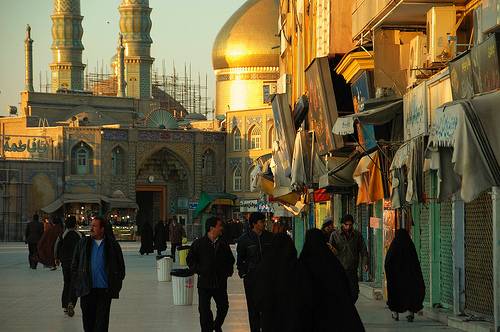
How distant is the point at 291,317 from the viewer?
10.0 metres

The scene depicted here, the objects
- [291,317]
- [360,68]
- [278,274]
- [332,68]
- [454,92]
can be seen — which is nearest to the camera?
[291,317]

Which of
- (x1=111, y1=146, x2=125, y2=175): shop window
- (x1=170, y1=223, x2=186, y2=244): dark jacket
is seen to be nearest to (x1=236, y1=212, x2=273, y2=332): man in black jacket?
(x1=170, y1=223, x2=186, y2=244): dark jacket

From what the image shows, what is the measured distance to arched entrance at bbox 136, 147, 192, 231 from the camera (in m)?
79.2

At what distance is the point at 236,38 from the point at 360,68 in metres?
63.8

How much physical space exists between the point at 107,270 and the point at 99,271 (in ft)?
0.30

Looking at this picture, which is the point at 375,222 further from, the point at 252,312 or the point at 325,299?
the point at 325,299

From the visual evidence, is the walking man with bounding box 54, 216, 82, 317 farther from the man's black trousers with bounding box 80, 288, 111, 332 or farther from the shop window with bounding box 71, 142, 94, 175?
the shop window with bounding box 71, 142, 94, 175

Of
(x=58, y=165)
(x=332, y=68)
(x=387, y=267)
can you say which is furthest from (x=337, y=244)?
(x=58, y=165)

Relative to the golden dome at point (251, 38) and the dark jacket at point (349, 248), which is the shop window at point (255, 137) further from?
the dark jacket at point (349, 248)

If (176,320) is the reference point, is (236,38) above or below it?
above

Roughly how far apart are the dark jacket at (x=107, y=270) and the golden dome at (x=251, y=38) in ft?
233

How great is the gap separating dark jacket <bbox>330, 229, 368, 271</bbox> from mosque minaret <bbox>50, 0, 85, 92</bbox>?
3062 inches

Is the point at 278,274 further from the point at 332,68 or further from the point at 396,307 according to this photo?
the point at 332,68

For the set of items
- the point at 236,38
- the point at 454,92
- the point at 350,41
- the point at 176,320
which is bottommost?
the point at 176,320
